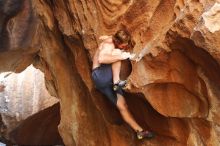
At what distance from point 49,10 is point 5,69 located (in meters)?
2.48

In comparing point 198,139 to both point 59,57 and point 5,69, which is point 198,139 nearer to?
point 59,57

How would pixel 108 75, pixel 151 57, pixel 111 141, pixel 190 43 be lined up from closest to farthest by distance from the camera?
pixel 190 43 < pixel 151 57 < pixel 108 75 < pixel 111 141

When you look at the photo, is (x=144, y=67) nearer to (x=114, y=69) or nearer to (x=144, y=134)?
(x=114, y=69)

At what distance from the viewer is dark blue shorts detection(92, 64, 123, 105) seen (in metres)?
6.71

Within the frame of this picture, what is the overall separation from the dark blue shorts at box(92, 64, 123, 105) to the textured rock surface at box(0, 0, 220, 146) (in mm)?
198

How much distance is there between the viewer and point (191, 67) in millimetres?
5855

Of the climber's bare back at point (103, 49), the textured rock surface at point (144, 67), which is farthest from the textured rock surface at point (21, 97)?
the climber's bare back at point (103, 49)

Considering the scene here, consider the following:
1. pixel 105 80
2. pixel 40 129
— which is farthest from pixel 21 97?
pixel 105 80

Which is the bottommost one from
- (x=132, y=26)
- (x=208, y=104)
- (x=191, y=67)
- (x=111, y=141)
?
(x=111, y=141)

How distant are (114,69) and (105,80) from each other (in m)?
0.19

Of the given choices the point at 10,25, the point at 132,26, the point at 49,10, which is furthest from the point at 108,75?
the point at 10,25

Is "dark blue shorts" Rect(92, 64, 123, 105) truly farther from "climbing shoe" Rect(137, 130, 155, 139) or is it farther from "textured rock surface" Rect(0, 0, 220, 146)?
"climbing shoe" Rect(137, 130, 155, 139)

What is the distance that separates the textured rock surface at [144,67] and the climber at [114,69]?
95mm

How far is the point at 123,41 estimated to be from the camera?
21.8 ft
